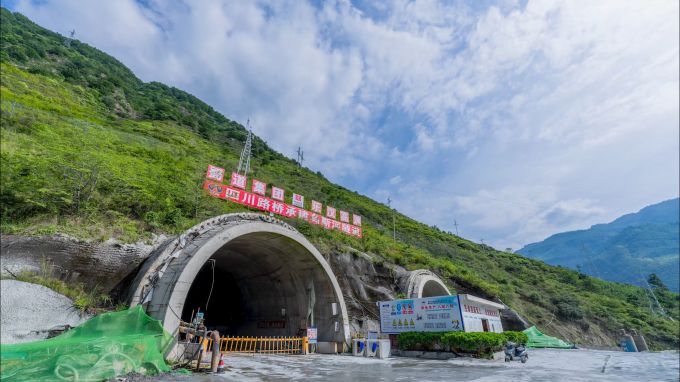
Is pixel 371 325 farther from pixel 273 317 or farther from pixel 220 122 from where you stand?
pixel 220 122

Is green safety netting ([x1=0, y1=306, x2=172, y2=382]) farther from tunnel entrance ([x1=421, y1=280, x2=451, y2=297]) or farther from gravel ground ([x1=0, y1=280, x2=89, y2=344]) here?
tunnel entrance ([x1=421, y1=280, x2=451, y2=297])

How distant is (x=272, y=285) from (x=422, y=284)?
10.4 meters

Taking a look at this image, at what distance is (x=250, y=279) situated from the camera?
17453mm

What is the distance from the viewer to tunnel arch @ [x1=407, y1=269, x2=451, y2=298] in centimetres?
2053

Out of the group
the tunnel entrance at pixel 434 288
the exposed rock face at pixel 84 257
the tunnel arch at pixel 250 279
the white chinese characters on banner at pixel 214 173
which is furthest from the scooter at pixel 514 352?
the white chinese characters on banner at pixel 214 173

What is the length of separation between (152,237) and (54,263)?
3065 mm

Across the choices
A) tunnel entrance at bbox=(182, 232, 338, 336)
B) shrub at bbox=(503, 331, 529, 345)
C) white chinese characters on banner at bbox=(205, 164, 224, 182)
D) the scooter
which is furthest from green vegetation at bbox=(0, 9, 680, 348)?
the scooter

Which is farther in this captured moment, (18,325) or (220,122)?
(220,122)

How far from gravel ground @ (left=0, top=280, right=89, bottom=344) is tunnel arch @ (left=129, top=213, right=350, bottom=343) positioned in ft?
5.25

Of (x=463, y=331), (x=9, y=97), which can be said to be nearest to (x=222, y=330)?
(x=463, y=331)

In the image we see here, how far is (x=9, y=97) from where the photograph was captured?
17438 mm

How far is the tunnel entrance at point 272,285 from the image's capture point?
14.8 meters

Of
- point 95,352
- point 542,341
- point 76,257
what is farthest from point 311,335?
point 542,341

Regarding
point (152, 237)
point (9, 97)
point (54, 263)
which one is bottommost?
point (54, 263)
